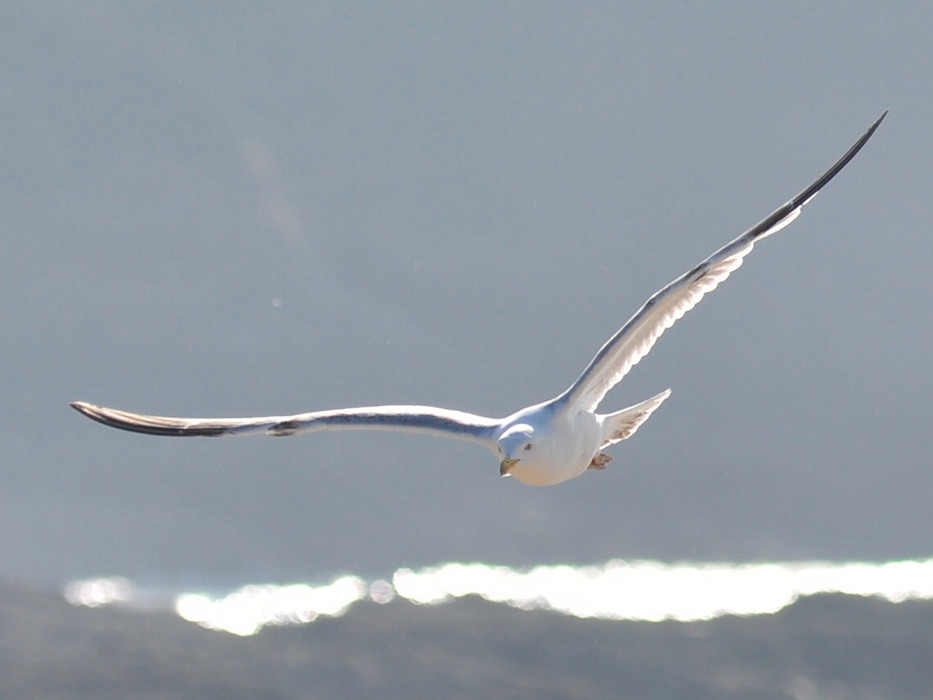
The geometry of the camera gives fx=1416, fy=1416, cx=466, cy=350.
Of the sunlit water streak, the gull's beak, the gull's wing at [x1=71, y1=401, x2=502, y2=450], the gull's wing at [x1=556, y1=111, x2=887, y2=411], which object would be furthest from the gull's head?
the sunlit water streak

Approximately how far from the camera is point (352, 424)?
31.3ft

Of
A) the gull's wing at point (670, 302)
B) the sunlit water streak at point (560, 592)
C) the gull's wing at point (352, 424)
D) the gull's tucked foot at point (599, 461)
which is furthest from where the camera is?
the sunlit water streak at point (560, 592)

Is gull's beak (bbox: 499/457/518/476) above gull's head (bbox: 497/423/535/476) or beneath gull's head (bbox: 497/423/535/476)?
beneath

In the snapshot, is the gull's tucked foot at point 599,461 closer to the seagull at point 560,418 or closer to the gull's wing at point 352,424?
the seagull at point 560,418

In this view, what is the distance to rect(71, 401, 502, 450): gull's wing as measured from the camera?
30.5 ft

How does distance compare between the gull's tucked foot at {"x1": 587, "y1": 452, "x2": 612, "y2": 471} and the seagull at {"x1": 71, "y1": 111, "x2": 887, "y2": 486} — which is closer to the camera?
the seagull at {"x1": 71, "y1": 111, "x2": 887, "y2": 486}

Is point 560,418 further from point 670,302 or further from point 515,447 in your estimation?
point 670,302

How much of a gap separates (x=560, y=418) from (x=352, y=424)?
142 cm

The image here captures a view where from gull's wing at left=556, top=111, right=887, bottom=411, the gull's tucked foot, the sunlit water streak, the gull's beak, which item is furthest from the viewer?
the sunlit water streak

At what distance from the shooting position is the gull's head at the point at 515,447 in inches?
348

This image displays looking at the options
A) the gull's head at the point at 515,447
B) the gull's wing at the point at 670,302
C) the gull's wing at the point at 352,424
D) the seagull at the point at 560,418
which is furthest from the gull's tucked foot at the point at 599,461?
the gull's head at the point at 515,447

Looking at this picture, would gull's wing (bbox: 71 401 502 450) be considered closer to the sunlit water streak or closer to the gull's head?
the gull's head

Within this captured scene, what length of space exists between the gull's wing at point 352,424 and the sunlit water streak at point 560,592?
877 cm

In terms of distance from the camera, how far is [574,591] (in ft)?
62.3
